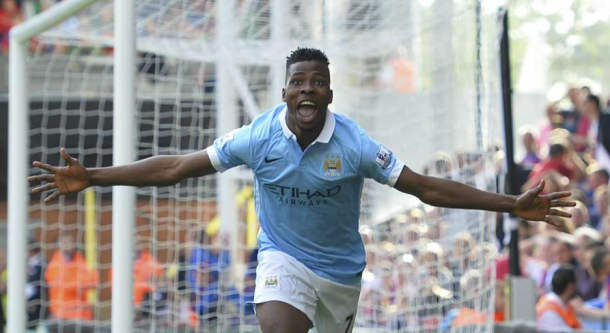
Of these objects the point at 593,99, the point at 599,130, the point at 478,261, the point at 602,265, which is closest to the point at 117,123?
the point at 478,261

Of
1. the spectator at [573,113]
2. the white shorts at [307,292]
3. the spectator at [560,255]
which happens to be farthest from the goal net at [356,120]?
the spectator at [573,113]

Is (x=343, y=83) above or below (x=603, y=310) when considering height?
above

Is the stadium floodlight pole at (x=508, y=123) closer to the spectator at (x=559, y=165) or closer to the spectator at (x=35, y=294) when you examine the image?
the spectator at (x=559, y=165)

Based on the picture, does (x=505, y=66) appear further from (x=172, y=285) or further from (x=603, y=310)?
(x=172, y=285)

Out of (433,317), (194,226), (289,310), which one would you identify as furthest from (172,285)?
(289,310)

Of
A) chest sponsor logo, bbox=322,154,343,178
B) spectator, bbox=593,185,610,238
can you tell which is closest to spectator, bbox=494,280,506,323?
spectator, bbox=593,185,610,238

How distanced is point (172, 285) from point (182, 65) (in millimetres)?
2310

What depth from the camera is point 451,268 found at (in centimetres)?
968

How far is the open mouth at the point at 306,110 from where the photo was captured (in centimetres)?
582

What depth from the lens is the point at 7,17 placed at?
56.0 feet

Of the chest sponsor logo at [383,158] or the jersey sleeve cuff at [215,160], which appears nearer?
the chest sponsor logo at [383,158]

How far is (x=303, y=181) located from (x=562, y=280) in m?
4.89

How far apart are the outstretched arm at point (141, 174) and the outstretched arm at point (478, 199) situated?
108 centimetres

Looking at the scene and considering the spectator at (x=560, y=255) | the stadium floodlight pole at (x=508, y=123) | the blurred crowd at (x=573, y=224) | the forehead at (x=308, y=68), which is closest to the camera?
the forehead at (x=308, y=68)
